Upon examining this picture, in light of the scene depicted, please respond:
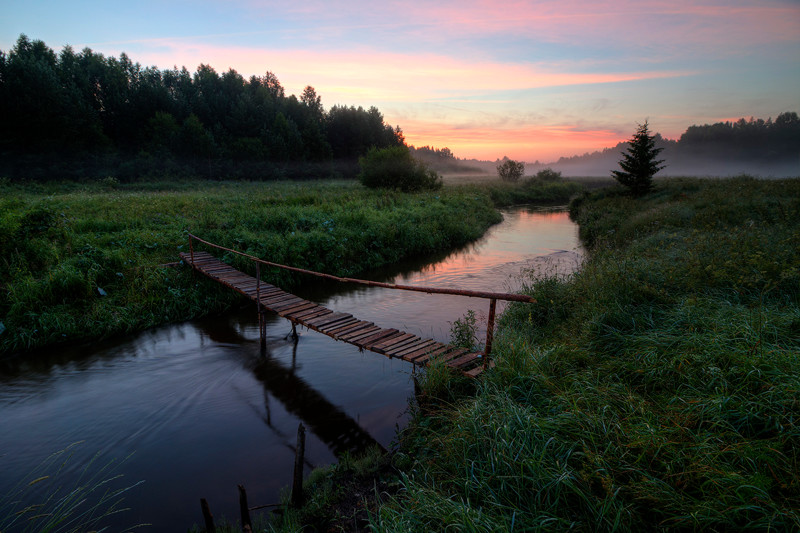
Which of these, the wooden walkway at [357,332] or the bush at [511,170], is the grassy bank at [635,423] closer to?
the wooden walkway at [357,332]

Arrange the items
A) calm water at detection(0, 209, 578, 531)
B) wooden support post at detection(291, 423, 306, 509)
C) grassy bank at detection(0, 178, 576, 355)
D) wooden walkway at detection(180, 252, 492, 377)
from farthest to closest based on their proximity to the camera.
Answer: grassy bank at detection(0, 178, 576, 355)
wooden walkway at detection(180, 252, 492, 377)
calm water at detection(0, 209, 578, 531)
wooden support post at detection(291, 423, 306, 509)

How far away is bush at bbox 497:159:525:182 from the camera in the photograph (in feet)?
196

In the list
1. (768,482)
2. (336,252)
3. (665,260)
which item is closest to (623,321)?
(665,260)

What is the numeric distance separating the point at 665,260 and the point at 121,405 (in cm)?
1160

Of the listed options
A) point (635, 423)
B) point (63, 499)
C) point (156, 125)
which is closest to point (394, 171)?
point (63, 499)

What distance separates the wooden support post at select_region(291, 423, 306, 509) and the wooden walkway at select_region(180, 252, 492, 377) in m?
2.40

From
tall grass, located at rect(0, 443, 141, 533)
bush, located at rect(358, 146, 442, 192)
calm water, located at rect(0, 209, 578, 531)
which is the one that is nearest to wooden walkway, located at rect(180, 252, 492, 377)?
calm water, located at rect(0, 209, 578, 531)

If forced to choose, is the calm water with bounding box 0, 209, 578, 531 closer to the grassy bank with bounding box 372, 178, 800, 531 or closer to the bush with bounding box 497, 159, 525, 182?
the grassy bank with bounding box 372, 178, 800, 531

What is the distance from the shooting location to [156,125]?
58.2 meters

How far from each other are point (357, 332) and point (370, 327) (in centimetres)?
38

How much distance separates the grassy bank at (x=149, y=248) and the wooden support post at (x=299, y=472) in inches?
333

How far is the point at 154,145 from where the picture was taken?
55.7 meters

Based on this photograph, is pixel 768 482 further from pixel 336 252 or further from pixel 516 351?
pixel 336 252

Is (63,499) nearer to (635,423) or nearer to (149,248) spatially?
(635,423)
